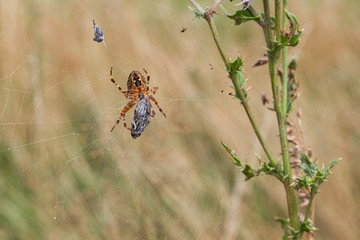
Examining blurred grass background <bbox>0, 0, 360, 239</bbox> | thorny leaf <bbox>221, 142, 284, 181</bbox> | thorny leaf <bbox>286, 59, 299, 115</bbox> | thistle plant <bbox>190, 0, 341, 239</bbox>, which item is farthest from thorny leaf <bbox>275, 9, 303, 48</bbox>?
blurred grass background <bbox>0, 0, 360, 239</bbox>

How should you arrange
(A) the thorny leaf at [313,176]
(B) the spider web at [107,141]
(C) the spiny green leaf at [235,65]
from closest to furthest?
1. (C) the spiny green leaf at [235,65]
2. (A) the thorny leaf at [313,176]
3. (B) the spider web at [107,141]

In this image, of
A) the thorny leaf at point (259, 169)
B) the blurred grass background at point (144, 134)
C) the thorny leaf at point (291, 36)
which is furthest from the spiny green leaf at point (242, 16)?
the blurred grass background at point (144, 134)

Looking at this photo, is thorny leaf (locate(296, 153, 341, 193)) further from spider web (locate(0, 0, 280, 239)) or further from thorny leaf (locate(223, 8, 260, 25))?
spider web (locate(0, 0, 280, 239))

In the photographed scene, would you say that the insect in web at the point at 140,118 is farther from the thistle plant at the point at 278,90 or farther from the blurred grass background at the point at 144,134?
the thistle plant at the point at 278,90

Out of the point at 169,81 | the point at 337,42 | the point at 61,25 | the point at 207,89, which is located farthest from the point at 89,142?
the point at 337,42

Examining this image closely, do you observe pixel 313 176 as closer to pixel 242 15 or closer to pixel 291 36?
pixel 291 36

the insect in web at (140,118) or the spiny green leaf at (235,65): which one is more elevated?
the spiny green leaf at (235,65)
